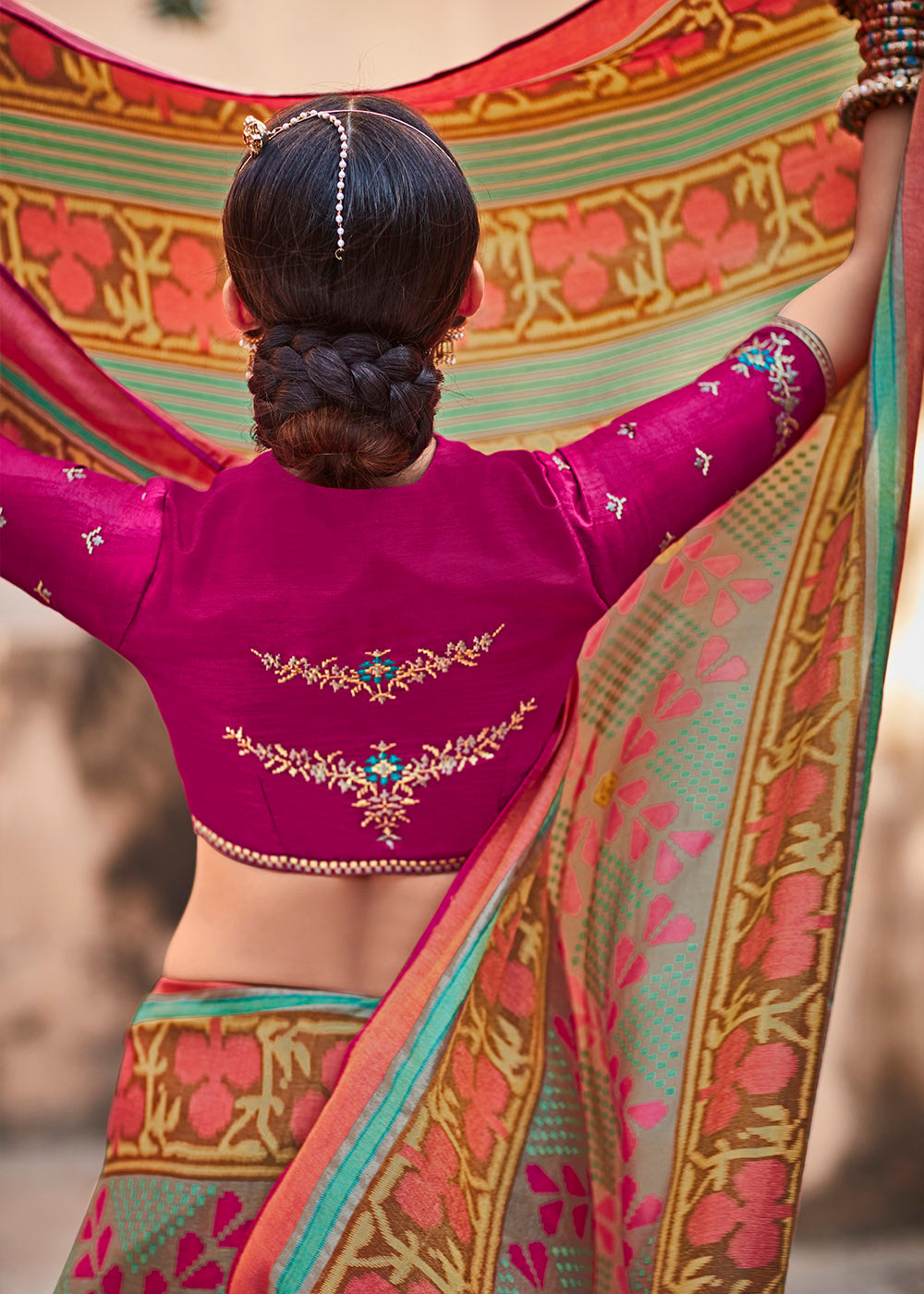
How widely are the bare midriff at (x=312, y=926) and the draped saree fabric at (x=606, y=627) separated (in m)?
0.03

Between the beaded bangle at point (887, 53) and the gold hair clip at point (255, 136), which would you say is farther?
the beaded bangle at point (887, 53)

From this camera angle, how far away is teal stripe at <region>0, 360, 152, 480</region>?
1.22 m

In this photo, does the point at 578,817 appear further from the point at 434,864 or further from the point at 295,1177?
the point at 295,1177

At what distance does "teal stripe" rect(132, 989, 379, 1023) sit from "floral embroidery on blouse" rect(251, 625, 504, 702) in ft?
0.79

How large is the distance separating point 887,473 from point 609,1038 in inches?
21.2

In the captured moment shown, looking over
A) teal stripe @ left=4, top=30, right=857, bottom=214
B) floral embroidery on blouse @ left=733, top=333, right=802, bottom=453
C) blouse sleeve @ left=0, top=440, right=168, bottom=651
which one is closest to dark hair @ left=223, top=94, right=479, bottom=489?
blouse sleeve @ left=0, top=440, right=168, bottom=651

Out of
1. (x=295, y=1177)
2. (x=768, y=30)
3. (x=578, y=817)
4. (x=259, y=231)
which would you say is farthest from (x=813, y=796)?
(x=768, y=30)

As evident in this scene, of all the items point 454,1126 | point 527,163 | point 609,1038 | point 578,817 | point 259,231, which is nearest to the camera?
point 259,231

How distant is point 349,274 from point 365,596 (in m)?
0.22

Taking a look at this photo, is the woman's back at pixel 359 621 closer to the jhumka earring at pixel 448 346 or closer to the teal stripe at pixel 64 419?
the jhumka earring at pixel 448 346

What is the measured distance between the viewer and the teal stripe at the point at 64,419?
122cm

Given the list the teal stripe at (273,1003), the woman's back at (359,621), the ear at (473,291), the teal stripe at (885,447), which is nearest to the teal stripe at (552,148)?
the teal stripe at (885,447)

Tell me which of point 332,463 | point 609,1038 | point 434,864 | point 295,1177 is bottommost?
point 295,1177

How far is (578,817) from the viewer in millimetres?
1261
